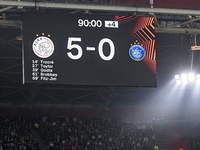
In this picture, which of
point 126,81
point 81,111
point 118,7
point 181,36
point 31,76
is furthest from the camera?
point 81,111

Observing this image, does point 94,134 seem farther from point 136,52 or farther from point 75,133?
point 136,52

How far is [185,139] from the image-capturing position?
3173cm

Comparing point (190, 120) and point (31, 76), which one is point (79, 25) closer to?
point (31, 76)

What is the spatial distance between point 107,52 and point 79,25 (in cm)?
136

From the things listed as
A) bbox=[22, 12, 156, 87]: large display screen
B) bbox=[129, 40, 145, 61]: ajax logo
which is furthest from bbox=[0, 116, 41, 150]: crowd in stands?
bbox=[129, 40, 145, 61]: ajax logo

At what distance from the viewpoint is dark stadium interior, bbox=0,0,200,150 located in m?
25.5

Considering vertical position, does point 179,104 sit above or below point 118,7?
below

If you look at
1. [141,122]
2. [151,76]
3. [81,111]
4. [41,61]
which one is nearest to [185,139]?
[141,122]

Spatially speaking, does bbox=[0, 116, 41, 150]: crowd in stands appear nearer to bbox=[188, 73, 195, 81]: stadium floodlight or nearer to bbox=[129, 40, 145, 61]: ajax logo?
bbox=[188, 73, 195, 81]: stadium floodlight

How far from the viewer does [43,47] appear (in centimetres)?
1255

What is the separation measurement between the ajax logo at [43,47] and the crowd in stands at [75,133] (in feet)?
47.1

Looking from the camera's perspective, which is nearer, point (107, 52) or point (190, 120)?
point (107, 52)

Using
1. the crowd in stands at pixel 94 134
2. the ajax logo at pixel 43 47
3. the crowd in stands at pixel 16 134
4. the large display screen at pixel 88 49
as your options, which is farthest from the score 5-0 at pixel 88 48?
the crowd in stands at pixel 94 134

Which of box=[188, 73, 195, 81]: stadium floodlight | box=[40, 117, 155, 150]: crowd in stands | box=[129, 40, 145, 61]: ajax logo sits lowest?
box=[40, 117, 155, 150]: crowd in stands
